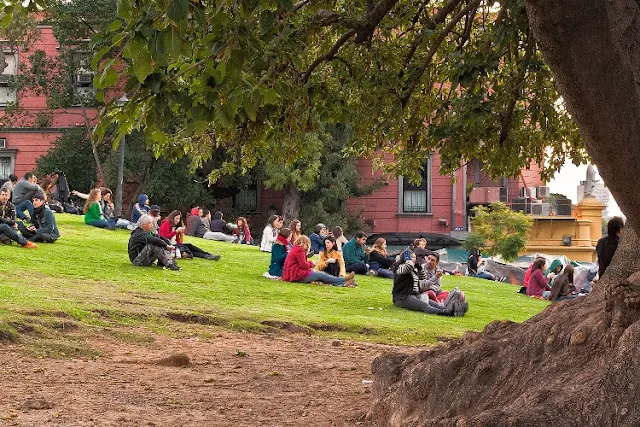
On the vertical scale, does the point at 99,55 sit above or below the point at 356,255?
above

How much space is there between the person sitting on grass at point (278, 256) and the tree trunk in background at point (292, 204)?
80.7ft

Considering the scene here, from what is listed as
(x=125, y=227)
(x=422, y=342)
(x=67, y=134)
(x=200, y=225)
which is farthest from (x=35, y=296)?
(x=67, y=134)

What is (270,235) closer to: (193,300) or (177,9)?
(193,300)

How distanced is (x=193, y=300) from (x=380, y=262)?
10.1 meters

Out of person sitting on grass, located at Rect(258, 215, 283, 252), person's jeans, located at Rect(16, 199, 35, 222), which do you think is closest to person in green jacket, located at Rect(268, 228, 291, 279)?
person sitting on grass, located at Rect(258, 215, 283, 252)

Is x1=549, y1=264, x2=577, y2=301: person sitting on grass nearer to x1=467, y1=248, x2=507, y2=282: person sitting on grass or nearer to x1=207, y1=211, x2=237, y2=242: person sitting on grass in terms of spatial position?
x1=467, y1=248, x2=507, y2=282: person sitting on grass

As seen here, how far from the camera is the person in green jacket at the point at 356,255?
25.3 meters

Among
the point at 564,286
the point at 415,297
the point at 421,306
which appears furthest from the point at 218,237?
the point at 421,306

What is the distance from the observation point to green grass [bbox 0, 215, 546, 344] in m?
13.8

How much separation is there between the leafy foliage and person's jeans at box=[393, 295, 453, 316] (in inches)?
937

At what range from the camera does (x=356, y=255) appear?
25.6 m

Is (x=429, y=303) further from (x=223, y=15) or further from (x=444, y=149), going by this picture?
(x=223, y=15)

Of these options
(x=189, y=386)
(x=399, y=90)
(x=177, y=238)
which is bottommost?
(x=189, y=386)

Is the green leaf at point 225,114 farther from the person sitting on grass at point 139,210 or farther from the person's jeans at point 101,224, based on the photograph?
the person sitting on grass at point 139,210
